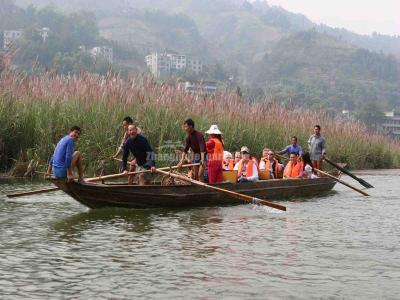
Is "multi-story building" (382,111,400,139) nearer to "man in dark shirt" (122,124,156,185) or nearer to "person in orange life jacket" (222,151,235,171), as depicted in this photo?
"person in orange life jacket" (222,151,235,171)

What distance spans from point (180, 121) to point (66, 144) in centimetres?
723

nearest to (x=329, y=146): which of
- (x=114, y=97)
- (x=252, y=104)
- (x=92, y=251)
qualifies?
(x=252, y=104)

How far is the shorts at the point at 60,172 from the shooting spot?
37.6 feet

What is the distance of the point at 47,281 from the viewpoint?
7.56m

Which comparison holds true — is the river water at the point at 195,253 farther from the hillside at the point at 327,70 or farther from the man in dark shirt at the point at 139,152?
the hillside at the point at 327,70

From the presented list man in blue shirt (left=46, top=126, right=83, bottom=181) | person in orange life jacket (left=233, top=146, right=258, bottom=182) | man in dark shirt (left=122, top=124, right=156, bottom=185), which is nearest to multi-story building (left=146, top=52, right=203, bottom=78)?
person in orange life jacket (left=233, top=146, right=258, bottom=182)

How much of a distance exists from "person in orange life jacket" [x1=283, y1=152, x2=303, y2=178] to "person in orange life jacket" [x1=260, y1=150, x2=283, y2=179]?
0.62ft

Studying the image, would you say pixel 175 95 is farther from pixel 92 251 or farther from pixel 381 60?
pixel 381 60

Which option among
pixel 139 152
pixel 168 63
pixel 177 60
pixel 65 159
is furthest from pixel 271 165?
pixel 177 60

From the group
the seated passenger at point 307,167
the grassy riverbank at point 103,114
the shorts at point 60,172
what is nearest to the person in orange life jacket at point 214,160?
the shorts at point 60,172

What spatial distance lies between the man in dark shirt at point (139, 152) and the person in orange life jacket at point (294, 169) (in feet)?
16.1

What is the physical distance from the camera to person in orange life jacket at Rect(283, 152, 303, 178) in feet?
56.0

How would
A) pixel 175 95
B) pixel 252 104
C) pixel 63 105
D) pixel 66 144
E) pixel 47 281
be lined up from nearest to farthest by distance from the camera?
1. pixel 47 281
2. pixel 66 144
3. pixel 63 105
4. pixel 175 95
5. pixel 252 104

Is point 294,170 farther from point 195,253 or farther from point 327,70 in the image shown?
point 327,70
